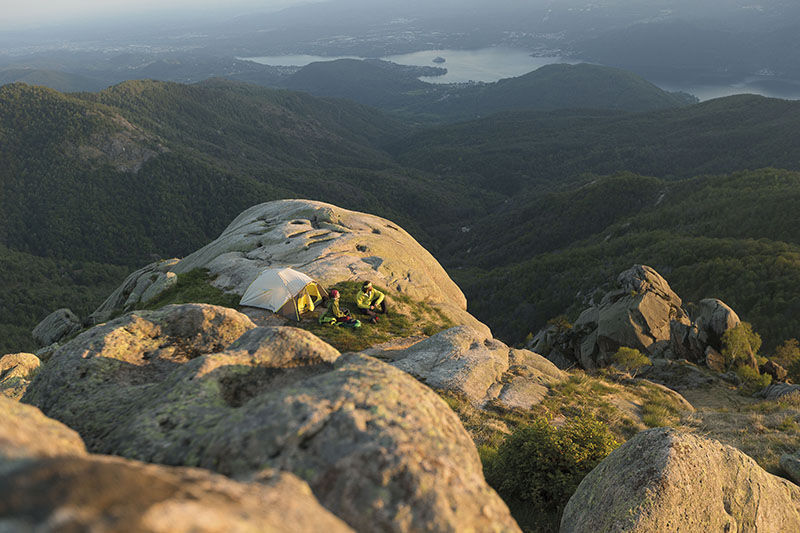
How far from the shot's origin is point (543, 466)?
1370 cm

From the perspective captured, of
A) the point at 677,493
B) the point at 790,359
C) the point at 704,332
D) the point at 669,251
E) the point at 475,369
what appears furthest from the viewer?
the point at 669,251

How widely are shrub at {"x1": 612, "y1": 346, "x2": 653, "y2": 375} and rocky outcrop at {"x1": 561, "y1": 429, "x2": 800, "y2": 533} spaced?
22.2 metres

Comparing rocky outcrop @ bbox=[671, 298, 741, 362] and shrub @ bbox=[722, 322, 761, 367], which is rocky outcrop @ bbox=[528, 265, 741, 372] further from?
shrub @ bbox=[722, 322, 761, 367]

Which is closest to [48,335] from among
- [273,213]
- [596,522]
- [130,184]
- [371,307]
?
[273,213]

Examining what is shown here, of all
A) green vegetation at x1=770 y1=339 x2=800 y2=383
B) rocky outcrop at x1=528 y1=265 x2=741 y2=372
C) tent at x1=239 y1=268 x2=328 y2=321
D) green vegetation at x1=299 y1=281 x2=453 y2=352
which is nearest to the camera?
green vegetation at x1=299 y1=281 x2=453 y2=352

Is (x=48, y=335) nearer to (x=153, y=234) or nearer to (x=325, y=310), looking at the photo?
(x=325, y=310)

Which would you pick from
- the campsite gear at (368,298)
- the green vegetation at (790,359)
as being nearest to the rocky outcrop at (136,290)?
the campsite gear at (368,298)

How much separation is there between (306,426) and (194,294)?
2923 centimetres

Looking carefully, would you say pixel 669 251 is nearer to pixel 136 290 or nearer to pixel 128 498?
pixel 136 290

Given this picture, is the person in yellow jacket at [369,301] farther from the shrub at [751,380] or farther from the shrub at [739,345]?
the shrub at [739,345]

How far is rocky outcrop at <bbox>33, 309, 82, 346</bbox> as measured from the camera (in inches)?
1759

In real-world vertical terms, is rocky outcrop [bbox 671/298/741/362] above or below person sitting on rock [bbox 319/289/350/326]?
below

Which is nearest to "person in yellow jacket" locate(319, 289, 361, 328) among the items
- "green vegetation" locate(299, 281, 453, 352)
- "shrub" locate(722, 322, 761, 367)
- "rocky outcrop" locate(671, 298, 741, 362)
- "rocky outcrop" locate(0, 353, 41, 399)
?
"green vegetation" locate(299, 281, 453, 352)

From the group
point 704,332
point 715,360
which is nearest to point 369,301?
point 715,360
